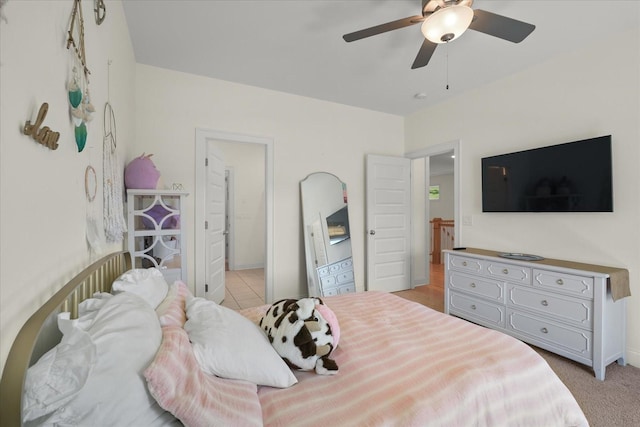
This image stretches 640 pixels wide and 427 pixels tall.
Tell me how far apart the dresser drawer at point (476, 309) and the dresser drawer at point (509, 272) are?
0.31m

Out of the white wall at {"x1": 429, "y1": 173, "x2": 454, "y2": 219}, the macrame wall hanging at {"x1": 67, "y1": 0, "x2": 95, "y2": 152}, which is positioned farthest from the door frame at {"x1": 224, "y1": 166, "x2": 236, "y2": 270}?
the white wall at {"x1": 429, "y1": 173, "x2": 454, "y2": 219}

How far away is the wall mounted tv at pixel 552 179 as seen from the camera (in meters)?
2.34

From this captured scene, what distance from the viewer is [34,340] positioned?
2.00ft

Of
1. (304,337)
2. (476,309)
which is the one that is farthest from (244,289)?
(304,337)

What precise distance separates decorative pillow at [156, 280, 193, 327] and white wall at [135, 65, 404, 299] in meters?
1.67

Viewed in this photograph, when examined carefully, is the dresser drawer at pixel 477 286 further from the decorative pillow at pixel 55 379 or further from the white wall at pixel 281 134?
the decorative pillow at pixel 55 379

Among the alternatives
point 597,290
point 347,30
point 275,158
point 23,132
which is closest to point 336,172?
A: point 275,158

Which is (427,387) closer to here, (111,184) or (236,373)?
(236,373)

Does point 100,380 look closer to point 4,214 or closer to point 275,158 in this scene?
point 4,214

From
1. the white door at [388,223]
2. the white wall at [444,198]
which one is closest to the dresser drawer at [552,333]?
the white door at [388,223]

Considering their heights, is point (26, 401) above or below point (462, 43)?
below

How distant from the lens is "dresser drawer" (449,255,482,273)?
2883mm

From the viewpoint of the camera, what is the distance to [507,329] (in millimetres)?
2643

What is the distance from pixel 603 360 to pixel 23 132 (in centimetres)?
334
